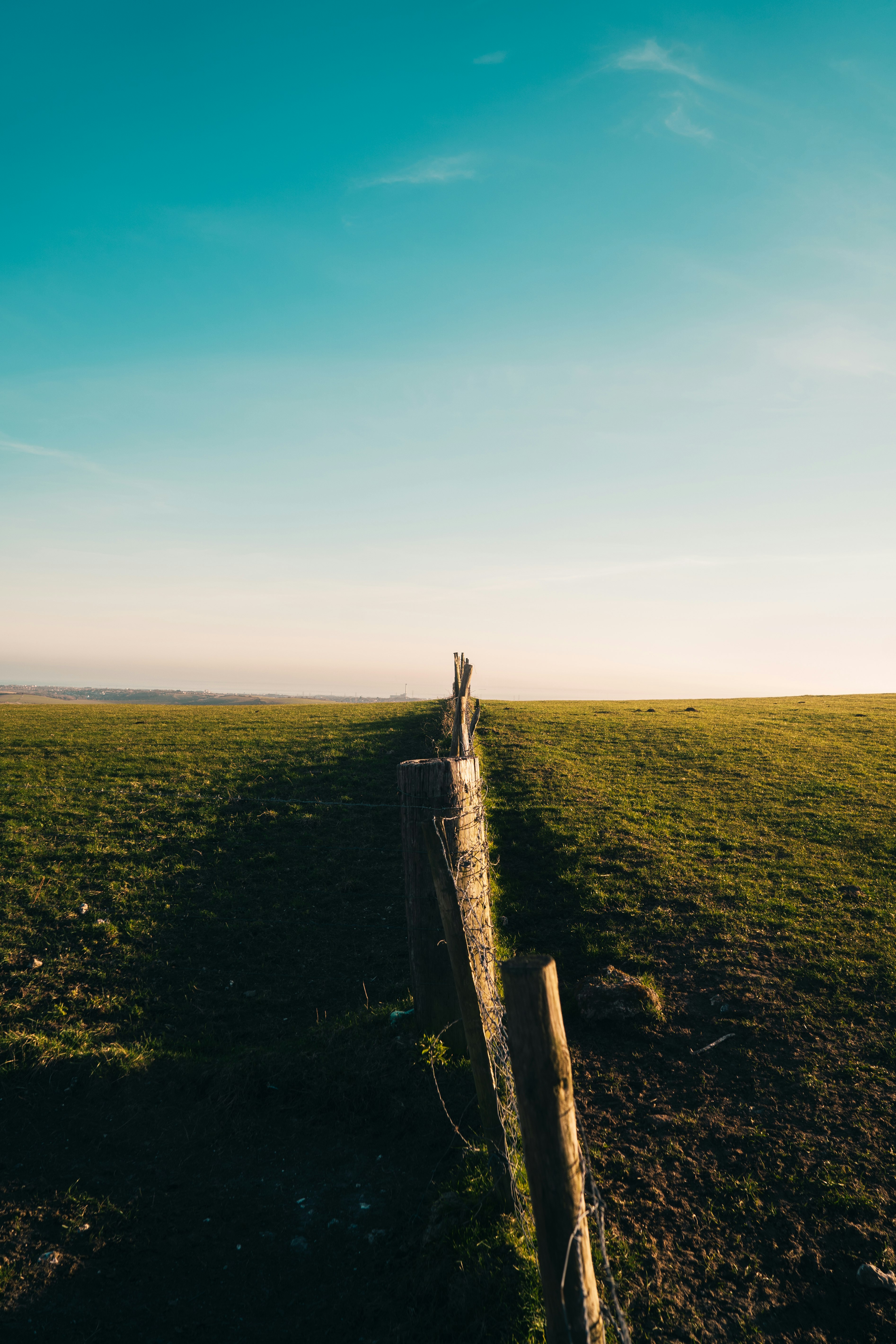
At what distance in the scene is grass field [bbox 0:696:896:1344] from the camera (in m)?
3.99

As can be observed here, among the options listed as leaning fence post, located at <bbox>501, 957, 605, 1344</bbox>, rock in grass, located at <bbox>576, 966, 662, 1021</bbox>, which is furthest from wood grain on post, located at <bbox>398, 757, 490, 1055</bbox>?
leaning fence post, located at <bbox>501, 957, 605, 1344</bbox>

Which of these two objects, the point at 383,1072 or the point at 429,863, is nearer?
the point at 429,863

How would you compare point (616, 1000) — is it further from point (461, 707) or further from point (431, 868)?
point (461, 707)

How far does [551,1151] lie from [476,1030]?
1.71 metres

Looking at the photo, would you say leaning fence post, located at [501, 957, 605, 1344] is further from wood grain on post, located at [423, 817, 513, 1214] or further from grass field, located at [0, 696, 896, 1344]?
wood grain on post, located at [423, 817, 513, 1214]

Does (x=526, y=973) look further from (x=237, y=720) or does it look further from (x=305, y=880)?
(x=237, y=720)

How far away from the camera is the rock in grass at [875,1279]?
155 inches

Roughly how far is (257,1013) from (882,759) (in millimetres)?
17455

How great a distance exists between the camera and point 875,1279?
3.94 m

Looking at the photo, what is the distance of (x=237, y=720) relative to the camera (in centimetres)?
2600

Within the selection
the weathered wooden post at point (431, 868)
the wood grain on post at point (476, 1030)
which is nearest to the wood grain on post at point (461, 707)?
the weathered wooden post at point (431, 868)

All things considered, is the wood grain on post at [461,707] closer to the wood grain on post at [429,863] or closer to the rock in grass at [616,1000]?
the wood grain on post at [429,863]

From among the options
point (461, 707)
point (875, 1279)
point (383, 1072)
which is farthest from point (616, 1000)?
point (461, 707)

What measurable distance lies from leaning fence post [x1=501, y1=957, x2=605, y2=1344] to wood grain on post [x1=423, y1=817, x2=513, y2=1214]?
1.42 m
